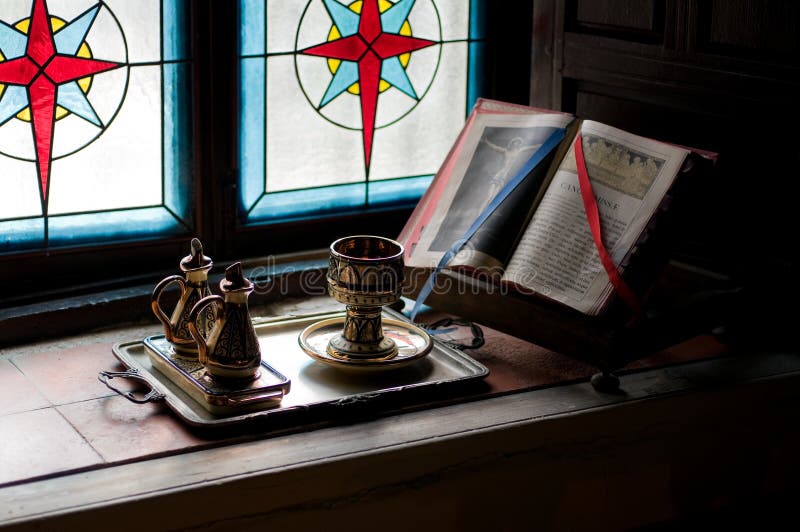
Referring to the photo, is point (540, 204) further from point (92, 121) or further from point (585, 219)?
point (92, 121)

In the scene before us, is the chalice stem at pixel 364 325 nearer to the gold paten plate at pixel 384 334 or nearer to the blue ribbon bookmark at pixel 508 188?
the gold paten plate at pixel 384 334

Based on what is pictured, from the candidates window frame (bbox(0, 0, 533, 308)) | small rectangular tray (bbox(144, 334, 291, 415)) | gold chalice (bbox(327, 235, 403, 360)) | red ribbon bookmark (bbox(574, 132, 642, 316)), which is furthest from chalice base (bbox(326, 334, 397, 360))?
window frame (bbox(0, 0, 533, 308))

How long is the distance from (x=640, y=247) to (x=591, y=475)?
13.8 inches

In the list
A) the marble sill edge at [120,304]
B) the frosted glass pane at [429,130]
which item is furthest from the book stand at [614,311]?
the frosted glass pane at [429,130]

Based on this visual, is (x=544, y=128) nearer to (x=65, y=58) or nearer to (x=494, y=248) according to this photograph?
(x=494, y=248)

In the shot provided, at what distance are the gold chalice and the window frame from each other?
1.39 ft

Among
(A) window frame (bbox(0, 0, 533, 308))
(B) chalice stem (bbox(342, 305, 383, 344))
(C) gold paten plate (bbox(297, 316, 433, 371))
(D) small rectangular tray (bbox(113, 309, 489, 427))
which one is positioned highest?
(A) window frame (bbox(0, 0, 533, 308))

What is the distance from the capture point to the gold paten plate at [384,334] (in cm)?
159

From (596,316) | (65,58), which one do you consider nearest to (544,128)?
(596,316)

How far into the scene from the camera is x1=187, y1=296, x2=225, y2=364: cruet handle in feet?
4.90

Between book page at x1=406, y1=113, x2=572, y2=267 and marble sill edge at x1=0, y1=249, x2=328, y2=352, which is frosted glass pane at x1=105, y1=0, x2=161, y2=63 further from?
book page at x1=406, y1=113, x2=572, y2=267

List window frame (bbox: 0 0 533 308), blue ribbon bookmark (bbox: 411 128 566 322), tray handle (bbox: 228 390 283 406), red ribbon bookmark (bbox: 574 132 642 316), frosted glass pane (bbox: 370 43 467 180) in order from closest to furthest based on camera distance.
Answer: tray handle (bbox: 228 390 283 406) → red ribbon bookmark (bbox: 574 132 642 316) → blue ribbon bookmark (bbox: 411 128 566 322) → window frame (bbox: 0 0 533 308) → frosted glass pane (bbox: 370 43 467 180)

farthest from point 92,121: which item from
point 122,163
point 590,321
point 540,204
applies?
point 590,321

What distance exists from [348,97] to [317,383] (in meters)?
0.69
